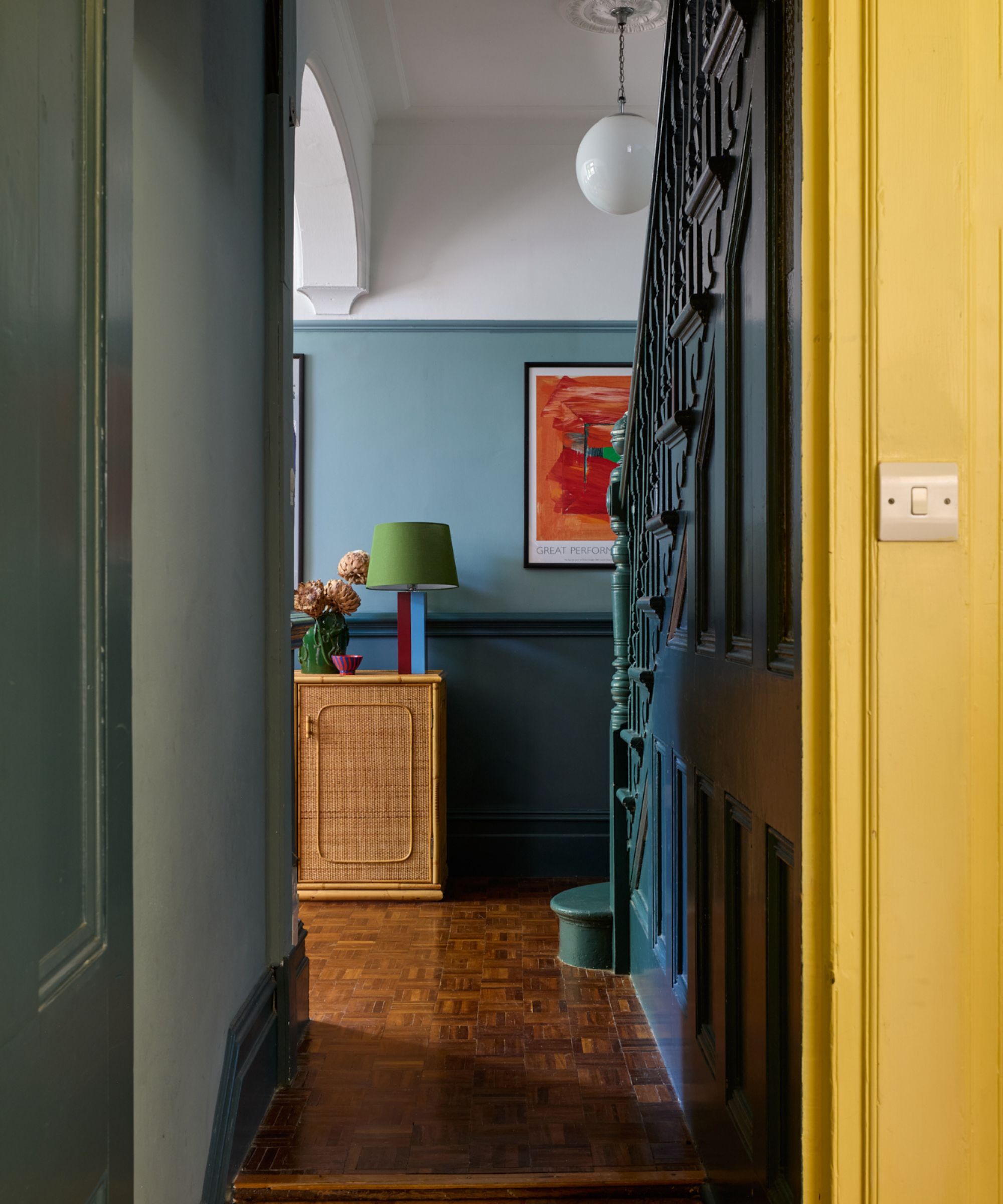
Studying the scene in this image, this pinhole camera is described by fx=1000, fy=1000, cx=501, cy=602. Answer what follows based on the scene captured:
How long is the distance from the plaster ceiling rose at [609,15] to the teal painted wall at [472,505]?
115 centimetres

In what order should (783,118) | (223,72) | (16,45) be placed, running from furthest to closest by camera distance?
(223,72) → (783,118) → (16,45)

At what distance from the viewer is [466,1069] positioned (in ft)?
7.63

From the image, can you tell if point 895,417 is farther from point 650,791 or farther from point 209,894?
point 650,791

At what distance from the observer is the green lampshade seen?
3.91 meters

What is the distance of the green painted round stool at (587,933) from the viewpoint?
3006mm

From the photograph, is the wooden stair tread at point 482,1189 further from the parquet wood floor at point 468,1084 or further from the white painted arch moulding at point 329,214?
the white painted arch moulding at point 329,214

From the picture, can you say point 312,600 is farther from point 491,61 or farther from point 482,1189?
point 482,1189

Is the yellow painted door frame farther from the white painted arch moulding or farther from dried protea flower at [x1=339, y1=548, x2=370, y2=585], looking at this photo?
dried protea flower at [x1=339, y1=548, x2=370, y2=585]

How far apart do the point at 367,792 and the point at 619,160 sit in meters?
2.44

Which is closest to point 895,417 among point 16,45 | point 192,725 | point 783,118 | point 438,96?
point 783,118

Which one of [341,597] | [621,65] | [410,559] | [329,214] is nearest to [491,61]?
[621,65]

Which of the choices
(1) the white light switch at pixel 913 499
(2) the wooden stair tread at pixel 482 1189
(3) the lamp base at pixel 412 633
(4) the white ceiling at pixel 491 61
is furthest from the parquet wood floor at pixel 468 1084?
(4) the white ceiling at pixel 491 61

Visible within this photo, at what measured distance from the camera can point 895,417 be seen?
108cm

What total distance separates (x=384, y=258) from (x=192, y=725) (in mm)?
3171
